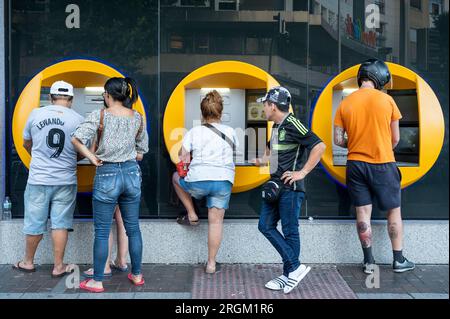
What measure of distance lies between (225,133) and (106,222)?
4.09ft

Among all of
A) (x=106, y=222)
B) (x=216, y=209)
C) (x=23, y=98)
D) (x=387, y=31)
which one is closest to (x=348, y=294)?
(x=216, y=209)

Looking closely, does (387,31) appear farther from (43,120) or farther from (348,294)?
(43,120)

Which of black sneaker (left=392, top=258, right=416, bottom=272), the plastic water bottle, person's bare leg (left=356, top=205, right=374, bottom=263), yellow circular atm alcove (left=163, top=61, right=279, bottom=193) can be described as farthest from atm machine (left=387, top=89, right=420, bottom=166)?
the plastic water bottle

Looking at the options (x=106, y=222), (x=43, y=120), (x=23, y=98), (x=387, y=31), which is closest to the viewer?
(x=106, y=222)

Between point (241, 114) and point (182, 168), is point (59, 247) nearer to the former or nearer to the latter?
point (182, 168)

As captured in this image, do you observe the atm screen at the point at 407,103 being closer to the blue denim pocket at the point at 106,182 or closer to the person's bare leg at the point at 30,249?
the blue denim pocket at the point at 106,182

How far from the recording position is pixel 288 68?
5664 mm

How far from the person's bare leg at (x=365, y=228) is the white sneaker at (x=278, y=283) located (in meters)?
0.89

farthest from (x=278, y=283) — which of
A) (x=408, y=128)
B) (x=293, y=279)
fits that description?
(x=408, y=128)

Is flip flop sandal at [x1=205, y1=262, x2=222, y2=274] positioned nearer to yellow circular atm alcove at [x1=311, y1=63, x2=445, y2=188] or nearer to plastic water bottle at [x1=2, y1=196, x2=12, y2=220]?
yellow circular atm alcove at [x1=311, y1=63, x2=445, y2=188]

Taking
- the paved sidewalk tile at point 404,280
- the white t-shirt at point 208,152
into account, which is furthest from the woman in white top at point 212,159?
the paved sidewalk tile at point 404,280

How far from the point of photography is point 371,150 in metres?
5.05

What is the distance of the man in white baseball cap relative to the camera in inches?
195

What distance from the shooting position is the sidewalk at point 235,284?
4660mm
